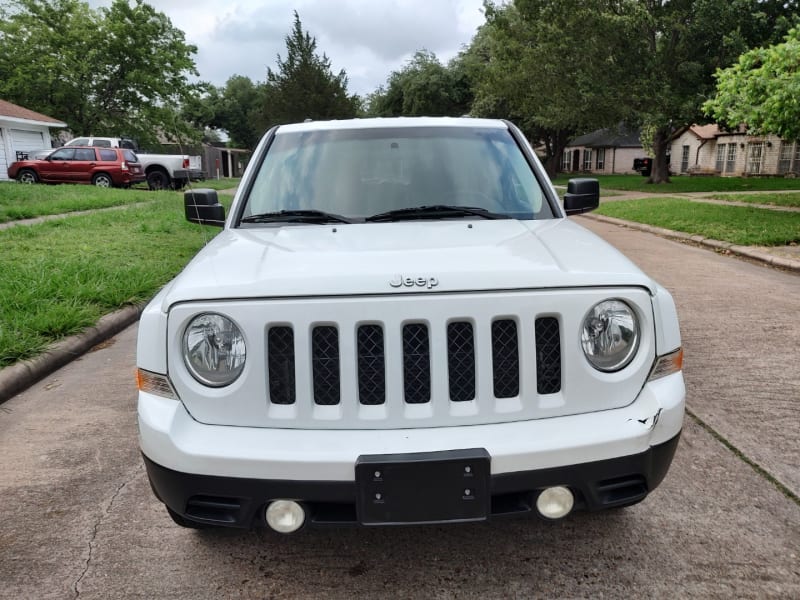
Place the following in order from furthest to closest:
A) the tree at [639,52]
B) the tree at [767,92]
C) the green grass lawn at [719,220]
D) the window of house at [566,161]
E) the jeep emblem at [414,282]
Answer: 1. the window of house at [566,161]
2. the tree at [639,52]
3. the tree at [767,92]
4. the green grass lawn at [719,220]
5. the jeep emblem at [414,282]

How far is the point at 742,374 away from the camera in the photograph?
14.4 feet

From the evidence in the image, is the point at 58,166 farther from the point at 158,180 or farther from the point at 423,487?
the point at 423,487

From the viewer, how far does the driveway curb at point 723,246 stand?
8641 mm

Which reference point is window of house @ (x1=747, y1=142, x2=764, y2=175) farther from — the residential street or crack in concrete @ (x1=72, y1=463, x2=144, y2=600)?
crack in concrete @ (x1=72, y1=463, x2=144, y2=600)

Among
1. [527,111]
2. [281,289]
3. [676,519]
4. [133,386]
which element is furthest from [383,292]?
[527,111]

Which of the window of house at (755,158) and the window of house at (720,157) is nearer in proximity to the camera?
the window of house at (755,158)

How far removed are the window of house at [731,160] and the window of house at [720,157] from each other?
1.55 ft

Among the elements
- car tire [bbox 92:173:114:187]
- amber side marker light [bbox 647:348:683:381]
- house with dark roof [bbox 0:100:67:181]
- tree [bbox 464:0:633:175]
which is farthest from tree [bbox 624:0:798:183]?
house with dark roof [bbox 0:100:67:181]

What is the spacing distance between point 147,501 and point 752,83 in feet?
40.4

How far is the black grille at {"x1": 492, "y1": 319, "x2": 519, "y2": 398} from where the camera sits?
2043 millimetres

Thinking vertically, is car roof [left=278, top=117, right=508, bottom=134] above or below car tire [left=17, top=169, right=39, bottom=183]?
above

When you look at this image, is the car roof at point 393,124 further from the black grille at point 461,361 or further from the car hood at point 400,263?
the black grille at point 461,361

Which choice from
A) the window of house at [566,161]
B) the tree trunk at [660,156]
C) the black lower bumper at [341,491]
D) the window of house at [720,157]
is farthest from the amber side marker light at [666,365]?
the window of house at [566,161]

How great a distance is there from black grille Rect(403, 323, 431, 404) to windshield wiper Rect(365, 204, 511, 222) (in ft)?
3.53
